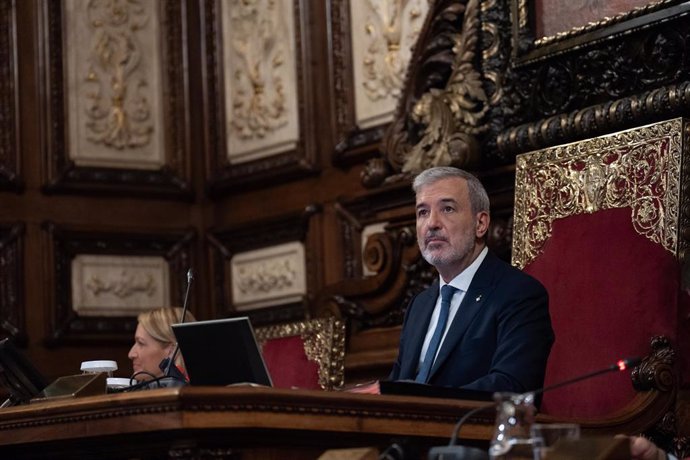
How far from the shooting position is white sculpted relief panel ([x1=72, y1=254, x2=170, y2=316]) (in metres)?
6.84

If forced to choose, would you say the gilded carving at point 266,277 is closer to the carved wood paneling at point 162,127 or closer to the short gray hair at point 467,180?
the carved wood paneling at point 162,127

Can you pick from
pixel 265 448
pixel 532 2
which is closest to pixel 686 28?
pixel 532 2

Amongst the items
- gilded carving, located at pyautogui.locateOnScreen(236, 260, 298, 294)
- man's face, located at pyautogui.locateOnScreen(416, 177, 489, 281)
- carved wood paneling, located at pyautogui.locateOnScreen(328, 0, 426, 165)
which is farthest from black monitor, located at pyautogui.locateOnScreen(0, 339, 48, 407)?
gilded carving, located at pyautogui.locateOnScreen(236, 260, 298, 294)

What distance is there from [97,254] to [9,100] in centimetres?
82

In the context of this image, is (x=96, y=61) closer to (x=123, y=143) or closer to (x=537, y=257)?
(x=123, y=143)

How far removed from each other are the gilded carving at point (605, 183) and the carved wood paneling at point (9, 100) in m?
2.80

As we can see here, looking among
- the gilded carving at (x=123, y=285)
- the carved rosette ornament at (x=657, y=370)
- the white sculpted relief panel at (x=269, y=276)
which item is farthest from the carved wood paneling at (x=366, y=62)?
the carved rosette ornament at (x=657, y=370)

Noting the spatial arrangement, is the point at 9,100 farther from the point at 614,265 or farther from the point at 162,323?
the point at 614,265

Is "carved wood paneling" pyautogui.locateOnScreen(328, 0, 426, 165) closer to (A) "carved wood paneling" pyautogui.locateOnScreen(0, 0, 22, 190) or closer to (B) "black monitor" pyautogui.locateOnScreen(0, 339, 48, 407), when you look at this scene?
(A) "carved wood paneling" pyautogui.locateOnScreen(0, 0, 22, 190)

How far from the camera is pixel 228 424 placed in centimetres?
306

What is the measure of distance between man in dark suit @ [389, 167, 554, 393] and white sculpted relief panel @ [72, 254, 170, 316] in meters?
2.69

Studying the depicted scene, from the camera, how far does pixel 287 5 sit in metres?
6.84

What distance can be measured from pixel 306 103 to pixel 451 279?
8.18ft

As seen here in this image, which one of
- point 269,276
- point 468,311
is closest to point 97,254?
point 269,276
